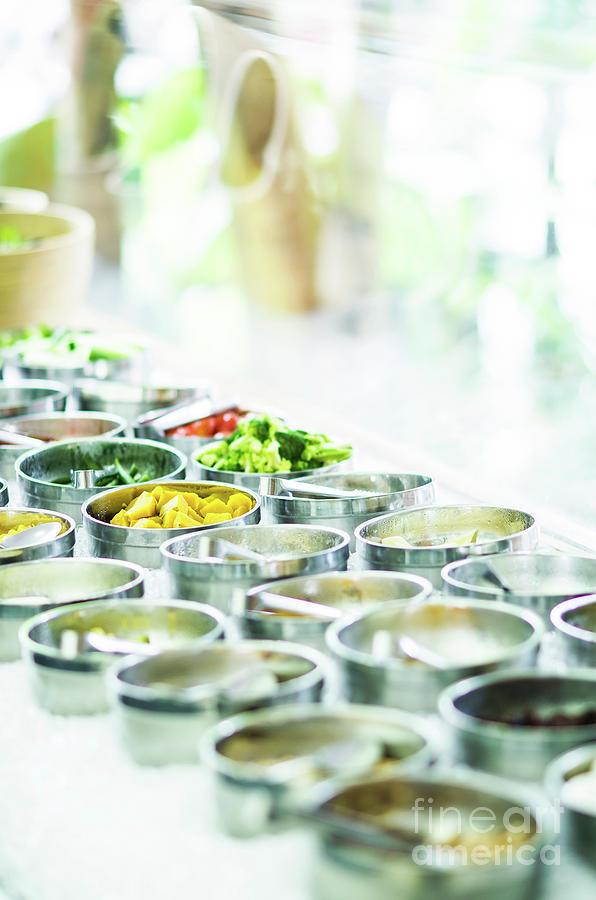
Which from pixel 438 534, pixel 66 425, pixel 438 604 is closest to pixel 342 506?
pixel 438 534

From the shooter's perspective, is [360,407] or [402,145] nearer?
[402,145]

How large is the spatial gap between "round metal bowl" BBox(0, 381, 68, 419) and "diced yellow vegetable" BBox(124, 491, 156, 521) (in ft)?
1.95

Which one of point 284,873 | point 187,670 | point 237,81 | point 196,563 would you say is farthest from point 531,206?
point 284,873

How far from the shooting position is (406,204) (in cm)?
374

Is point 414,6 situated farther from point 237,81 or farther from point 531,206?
point 531,206

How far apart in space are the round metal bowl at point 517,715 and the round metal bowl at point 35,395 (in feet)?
4.25

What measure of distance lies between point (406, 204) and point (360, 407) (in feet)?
2.69

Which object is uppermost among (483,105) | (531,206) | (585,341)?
(483,105)

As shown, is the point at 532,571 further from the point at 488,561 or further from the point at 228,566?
the point at 228,566

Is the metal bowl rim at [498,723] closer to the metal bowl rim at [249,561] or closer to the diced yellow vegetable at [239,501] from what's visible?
the metal bowl rim at [249,561]

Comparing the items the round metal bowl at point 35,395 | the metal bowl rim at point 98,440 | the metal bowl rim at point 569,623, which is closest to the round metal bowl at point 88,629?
the metal bowl rim at point 569,623

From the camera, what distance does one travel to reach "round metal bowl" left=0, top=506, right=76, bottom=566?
4.81ft

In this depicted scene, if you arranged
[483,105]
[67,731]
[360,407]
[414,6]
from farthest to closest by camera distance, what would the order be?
[360,407]
[483,105]
[414,6]
[67,731]

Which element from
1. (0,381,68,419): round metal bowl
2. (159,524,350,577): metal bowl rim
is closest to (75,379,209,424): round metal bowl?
(0,381,68,419): round metal bowl
